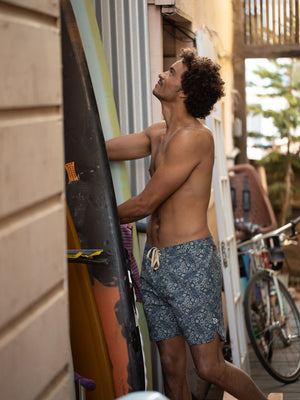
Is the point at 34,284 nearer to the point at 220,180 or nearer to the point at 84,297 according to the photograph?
the point at 84,297

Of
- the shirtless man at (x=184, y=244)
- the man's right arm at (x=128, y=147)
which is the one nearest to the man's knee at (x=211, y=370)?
the shirtless man at (x=184, y=244)

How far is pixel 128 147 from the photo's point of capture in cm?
343

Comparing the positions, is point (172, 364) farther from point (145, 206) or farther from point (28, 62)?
point (28, 62)

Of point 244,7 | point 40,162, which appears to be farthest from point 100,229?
point 244,7

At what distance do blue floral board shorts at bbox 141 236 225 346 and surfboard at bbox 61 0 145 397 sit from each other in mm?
232

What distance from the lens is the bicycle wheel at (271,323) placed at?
5430mm

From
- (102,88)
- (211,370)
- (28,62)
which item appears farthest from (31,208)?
(102,88)

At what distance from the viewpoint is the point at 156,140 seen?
10.9ft

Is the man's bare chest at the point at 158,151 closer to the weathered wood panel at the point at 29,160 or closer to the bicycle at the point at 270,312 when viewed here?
the weathered wood panel at the point at 29,160

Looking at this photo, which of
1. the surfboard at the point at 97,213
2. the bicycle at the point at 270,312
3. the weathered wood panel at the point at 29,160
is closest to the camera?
the weathered wood panel at the point at 29,160

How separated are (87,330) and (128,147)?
0.95 m

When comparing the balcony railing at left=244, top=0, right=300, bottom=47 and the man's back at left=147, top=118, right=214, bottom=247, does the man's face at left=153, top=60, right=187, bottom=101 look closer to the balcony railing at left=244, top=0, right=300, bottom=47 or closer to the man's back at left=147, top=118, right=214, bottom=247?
the man's back at left=147, top=118, right=214, bottom=247

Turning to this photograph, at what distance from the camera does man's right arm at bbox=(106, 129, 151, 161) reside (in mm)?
3414

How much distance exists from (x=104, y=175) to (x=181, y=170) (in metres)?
0.33
